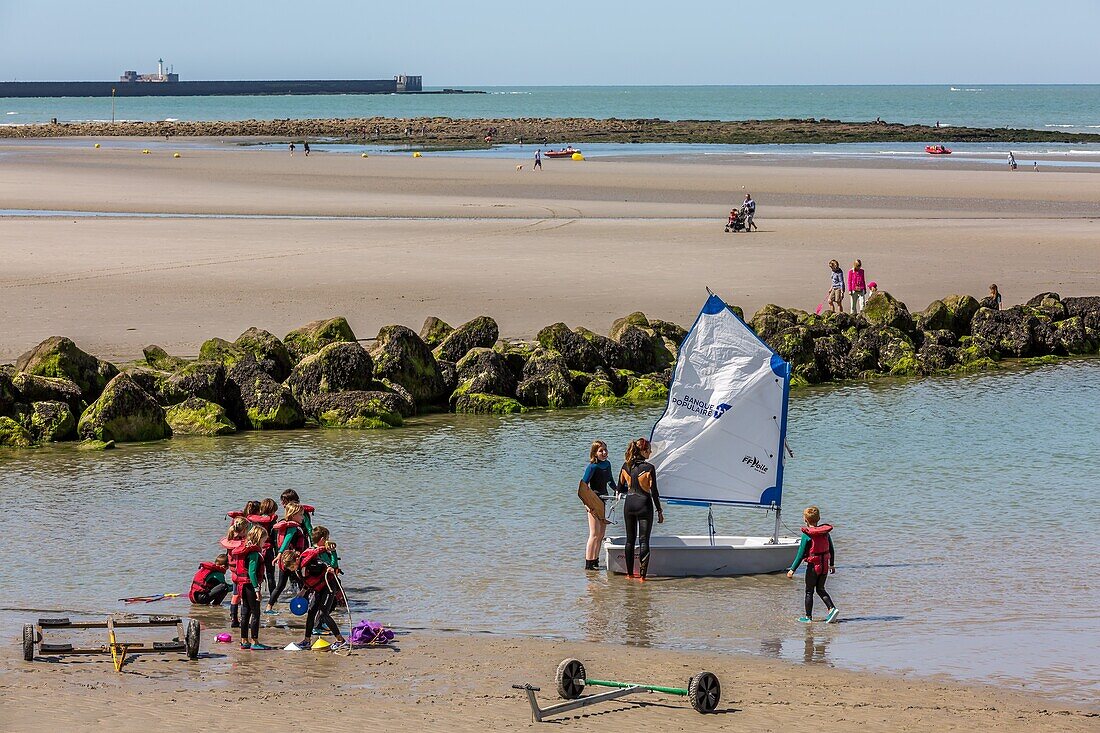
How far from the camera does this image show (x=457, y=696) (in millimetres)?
11125

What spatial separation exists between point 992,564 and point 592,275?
71.2ft

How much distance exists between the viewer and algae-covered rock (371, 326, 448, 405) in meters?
25.0

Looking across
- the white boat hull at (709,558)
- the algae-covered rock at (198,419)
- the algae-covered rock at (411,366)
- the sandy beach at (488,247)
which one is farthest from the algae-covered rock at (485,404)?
the white boat hull at (709,558)

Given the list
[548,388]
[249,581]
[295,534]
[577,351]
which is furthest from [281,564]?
[577,351]

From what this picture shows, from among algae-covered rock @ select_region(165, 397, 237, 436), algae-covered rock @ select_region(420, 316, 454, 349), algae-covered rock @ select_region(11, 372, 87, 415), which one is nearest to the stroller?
algae-covered rock @ select_region(420, 316, 454, 349)

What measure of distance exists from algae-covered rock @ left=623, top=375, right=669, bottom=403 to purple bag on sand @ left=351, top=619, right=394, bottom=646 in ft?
44.0

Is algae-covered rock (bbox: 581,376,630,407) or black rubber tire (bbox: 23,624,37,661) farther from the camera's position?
algae-covered rock (bbox: 581,376,630,407)

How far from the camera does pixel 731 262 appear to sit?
128 ft

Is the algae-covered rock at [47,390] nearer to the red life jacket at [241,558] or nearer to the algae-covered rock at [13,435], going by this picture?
the algae-covered rock at [13,435]

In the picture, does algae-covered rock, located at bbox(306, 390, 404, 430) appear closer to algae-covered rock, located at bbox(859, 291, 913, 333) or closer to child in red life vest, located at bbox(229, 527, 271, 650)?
child in red life vest, located at bbox(229, 527, 271, 650)

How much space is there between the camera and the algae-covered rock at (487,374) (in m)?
25.1

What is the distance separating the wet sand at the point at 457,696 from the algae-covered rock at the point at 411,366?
12.6 metres

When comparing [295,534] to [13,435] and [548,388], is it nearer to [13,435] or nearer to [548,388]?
[13,435]

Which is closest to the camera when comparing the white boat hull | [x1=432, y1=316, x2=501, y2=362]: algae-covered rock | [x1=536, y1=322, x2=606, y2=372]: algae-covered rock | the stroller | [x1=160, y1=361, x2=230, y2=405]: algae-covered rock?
the white boat hull
